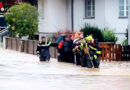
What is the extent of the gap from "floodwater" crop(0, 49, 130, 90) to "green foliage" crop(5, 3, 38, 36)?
14699mm

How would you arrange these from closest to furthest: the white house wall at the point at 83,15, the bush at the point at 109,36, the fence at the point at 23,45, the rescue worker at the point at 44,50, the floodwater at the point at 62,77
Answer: the floodwater at the point at 62,77, the rescue worker at the point at 44,50, the fence at the point at 23,45, the bush at the point at 109,36, the white house wall at the point at 83,15

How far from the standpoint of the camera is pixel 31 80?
20656 millimetres

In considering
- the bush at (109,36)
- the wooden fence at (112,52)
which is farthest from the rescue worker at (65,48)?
the bush at (109,36)

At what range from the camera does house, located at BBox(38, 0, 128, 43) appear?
41.8 m

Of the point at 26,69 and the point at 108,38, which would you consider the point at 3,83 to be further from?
the point at 108,38

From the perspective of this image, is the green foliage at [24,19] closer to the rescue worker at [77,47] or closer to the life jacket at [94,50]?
the rescue worker at [77,47]

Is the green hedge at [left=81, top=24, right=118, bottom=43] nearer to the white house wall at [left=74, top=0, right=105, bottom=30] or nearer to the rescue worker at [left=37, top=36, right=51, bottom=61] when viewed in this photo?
the white house wall at [left=74, top=0, right=105, bottom=30]

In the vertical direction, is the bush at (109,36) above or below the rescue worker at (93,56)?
above

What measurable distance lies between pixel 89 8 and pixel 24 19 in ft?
15.7

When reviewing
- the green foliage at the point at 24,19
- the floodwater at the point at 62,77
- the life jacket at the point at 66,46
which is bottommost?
the floodwater at the point at 62,77

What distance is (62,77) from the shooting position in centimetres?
2205

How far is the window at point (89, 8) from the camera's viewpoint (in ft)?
142

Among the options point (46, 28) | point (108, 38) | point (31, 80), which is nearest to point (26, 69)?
point (31, 80)

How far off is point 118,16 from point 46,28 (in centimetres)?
675
